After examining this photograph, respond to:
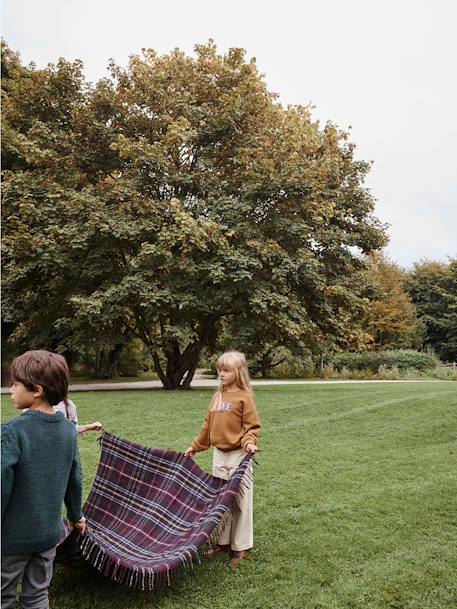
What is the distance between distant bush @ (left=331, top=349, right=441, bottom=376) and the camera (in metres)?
29.6

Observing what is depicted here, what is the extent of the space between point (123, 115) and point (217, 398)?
1405 centimetres

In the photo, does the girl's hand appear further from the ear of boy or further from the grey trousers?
the ear of boy

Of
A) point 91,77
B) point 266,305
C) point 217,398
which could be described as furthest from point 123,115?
point 217,398

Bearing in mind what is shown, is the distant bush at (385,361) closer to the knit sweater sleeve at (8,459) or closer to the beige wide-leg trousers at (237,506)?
the beige wide-leg trousers at (237,506)

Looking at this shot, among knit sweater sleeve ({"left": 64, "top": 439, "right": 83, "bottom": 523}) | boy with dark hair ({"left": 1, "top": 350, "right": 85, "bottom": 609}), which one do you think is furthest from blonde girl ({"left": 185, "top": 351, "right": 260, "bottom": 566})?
boy with dark hair ({"left": 1, "top": 350, "right": 85, "bottom": 609})

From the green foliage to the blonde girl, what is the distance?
25852 millimetres

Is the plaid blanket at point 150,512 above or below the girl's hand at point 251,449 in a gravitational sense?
below

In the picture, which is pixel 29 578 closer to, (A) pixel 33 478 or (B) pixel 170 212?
(A) pixel 33 478

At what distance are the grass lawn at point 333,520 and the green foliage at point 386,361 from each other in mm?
18879

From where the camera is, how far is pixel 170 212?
583 inches

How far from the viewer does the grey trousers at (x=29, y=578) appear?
2.51 meters

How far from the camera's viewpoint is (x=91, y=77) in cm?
1791

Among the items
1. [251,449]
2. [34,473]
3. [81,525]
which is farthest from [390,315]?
[34,473]

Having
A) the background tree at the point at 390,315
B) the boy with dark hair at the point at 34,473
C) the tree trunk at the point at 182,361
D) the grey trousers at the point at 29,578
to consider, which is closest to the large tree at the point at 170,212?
the tree trunk at the point at 182,361
